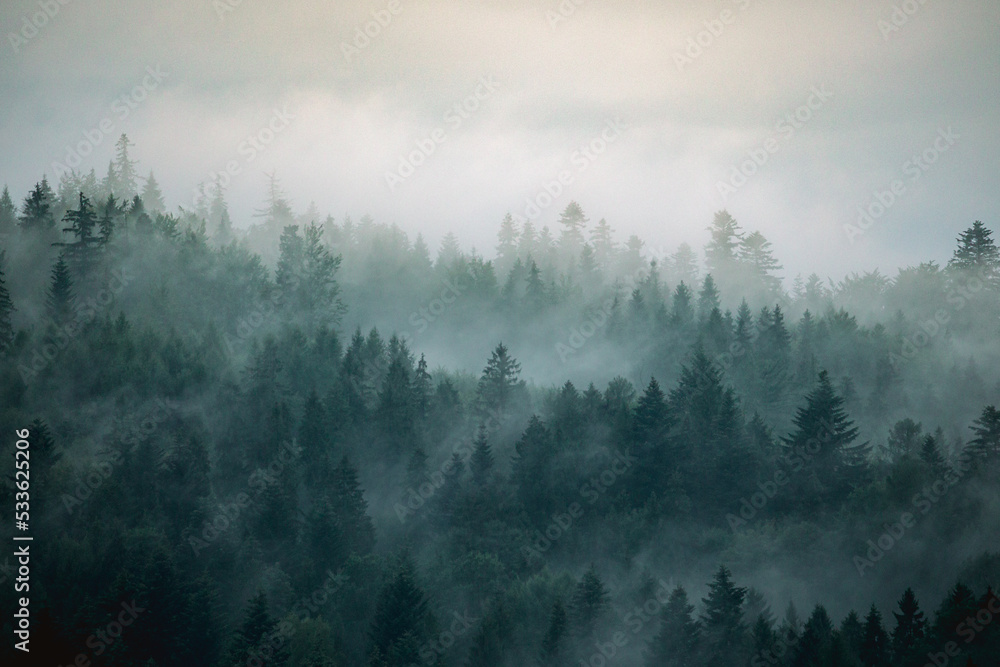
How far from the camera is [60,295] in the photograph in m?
94.4

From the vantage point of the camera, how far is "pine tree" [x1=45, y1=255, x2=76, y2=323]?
93688 mm

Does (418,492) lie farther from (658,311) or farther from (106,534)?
(658,311)

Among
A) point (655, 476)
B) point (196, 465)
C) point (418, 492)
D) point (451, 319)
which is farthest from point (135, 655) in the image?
point (451, 319)

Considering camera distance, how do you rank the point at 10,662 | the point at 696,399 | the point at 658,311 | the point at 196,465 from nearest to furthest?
the point at 10,662 < the point at 196,465 < the point at 696,399 < the point at 658,311

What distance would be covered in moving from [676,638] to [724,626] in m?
3.18

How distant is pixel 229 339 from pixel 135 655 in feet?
164

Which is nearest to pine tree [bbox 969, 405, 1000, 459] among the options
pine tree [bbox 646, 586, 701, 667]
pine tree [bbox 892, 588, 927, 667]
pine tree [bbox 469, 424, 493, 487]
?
pine tree [bbox 892, 588, 927, 667]

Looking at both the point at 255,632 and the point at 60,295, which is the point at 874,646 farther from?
the point at 60,295

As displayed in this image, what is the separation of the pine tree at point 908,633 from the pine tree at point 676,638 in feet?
39.2

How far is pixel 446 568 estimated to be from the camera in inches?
2980

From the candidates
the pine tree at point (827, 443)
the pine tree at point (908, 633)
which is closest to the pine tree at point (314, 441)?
the pine tree at point (827, 443)

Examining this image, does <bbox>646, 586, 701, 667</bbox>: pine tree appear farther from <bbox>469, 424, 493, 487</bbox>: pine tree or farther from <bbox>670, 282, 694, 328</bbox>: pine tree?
<bbox>670, 282, 694, 328</bbox>: pine tree

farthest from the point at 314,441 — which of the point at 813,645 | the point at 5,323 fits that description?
the point at 813,645

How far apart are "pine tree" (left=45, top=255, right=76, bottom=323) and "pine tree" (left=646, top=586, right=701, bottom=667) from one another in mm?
62781
